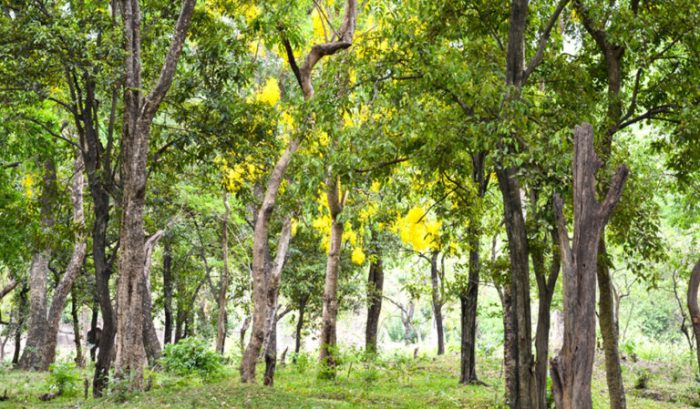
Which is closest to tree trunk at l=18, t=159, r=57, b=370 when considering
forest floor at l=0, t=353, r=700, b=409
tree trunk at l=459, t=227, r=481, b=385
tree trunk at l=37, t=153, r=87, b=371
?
tree trunk at l=37, t=153, r=87, b=371

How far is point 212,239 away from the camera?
1065 inches

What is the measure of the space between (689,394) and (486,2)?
33.8ft

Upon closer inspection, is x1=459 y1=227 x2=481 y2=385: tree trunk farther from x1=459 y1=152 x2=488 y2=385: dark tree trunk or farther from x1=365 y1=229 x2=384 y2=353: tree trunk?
x1=365 y1=229 x2=384 y2=353: tree trunk

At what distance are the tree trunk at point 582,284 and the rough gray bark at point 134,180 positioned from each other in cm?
680

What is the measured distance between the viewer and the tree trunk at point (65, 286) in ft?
58.9

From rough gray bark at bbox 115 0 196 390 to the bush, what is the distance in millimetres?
4797

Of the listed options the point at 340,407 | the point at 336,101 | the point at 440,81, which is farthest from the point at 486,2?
the point at 340,407

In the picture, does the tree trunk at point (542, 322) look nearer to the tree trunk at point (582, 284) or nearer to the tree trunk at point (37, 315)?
the tree trunk at point (582, 284)

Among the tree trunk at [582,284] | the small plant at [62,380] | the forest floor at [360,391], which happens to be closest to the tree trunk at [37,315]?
the forest floor at [360,391]

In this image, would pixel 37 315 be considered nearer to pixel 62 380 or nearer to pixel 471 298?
pixel 62 380

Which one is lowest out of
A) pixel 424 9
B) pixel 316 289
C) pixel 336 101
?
pixel 316 289

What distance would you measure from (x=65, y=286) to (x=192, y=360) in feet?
14.8

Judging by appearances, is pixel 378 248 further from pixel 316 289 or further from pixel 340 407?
pixel 340 407

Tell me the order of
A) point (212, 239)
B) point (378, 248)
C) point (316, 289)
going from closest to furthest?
point (378, 248) → point (316, 289) → point (212, 239)
